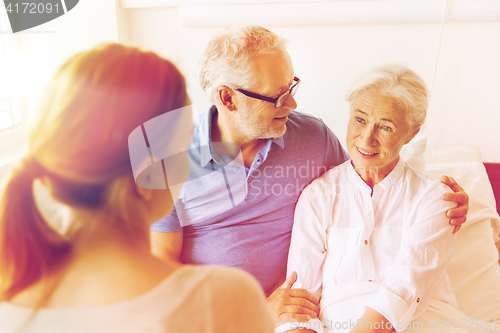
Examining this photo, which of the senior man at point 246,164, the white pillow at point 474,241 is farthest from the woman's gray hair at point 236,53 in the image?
the white pillow at point 474,241

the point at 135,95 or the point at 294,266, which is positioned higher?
the point at 135,95

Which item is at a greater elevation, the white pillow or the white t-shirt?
the white t-shirt

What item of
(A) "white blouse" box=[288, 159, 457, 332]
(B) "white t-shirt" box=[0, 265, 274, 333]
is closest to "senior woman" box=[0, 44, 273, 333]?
(B) "white t-shirt" box=[0, 265, 274, 333]

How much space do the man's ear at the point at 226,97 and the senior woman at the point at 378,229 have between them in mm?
388

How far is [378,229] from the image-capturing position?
118cm

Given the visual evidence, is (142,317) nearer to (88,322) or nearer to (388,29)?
(88,322)

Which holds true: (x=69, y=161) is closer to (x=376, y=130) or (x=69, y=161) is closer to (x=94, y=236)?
(x=94, y=236)

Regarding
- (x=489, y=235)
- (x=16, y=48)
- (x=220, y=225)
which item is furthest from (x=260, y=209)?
(x=16, y=48)

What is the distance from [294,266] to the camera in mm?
1175

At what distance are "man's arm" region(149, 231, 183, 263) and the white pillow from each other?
1.00 m

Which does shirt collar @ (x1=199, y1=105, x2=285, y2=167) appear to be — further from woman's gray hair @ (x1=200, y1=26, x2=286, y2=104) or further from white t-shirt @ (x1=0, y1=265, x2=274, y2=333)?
white t-shirt @ (x1=0, y1=265, x2=274, y2=333)

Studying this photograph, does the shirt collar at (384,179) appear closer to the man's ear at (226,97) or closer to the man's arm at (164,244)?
the man's ear at (226,97)

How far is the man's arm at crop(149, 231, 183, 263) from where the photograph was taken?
1.23 meters

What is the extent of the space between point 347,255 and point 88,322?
0.86m
